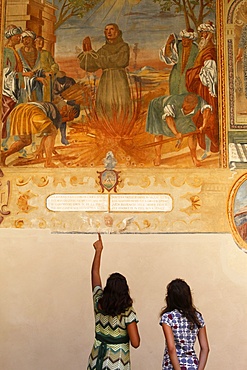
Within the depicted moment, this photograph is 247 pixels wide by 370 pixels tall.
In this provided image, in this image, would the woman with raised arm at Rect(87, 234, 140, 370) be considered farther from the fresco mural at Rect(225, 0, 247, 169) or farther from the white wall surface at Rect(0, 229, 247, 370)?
the fresco mural at Rect(225, 0, 247, 169)

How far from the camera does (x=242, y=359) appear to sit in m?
7.89

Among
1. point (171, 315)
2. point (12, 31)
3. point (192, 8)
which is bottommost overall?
point (171, 315)

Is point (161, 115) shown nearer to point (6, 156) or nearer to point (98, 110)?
point (98, 110)

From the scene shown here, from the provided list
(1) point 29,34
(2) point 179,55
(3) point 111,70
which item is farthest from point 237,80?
(1) point 29,34

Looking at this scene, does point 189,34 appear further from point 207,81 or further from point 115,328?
point 115,328

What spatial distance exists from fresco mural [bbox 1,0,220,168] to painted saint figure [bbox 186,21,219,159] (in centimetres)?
2

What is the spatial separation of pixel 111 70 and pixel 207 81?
162 centimetres

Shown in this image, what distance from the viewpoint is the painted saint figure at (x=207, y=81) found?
8.70 meters

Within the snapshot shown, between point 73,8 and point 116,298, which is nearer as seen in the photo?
point 116,298

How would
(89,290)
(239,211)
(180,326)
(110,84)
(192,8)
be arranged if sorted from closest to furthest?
(180,326)
(89,290)
(239,211)
(110,84)
(192,8)

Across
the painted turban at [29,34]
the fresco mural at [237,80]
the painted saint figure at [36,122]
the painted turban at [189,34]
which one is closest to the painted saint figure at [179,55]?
the painted turban at [189,34]

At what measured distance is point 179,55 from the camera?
29.6 ft

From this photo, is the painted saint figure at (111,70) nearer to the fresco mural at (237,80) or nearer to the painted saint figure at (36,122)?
the painted saint figure at (36,122)

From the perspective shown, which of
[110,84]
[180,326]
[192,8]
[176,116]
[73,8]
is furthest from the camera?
[73,8]
